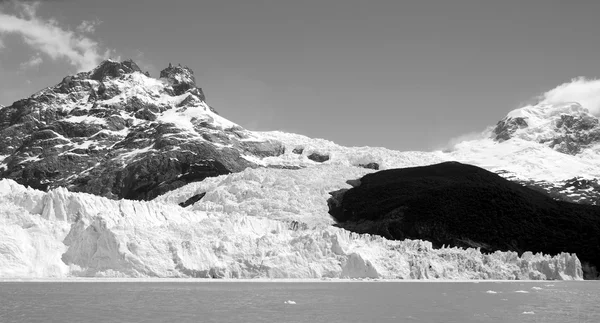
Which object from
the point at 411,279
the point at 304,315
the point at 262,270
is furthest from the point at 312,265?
the point at 304,315

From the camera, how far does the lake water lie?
45.7m

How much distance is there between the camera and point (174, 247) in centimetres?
7938

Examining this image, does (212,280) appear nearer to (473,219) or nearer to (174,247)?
(174,247)

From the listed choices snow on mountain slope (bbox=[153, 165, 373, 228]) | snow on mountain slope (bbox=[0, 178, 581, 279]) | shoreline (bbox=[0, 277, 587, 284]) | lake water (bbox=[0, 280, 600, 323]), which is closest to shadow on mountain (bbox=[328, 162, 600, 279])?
snow on mountain slope (bbox=[153, 165, 373, 228])

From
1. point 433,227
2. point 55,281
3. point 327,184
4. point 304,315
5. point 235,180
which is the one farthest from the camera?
point 327,184

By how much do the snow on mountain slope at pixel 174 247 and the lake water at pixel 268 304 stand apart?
4.39 meters

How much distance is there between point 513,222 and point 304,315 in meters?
139

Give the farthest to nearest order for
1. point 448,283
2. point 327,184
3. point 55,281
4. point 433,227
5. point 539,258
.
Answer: point 327,184, point 433,227, point 539,258, point 448,283, point 55,281

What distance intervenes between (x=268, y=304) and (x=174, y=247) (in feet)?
91.5

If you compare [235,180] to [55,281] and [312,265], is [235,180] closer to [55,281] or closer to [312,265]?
[312,265]

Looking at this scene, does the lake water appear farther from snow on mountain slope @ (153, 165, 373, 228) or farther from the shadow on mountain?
the shadow on mountain

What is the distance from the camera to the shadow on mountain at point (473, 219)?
532 feet

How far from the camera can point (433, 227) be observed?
168875 mm

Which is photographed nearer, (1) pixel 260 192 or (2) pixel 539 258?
(2) pixel 539 258
